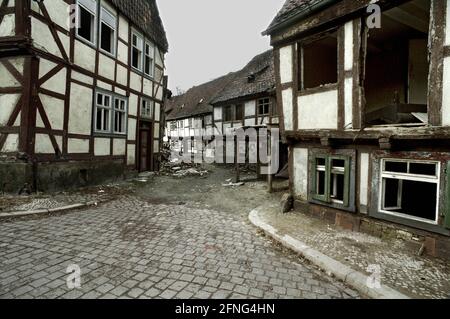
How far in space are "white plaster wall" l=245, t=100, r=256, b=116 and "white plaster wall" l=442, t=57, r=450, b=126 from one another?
1471cm

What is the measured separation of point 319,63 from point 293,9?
1937 mm

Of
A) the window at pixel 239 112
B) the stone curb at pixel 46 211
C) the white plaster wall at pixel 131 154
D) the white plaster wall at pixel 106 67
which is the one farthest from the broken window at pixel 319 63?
the window at pixel 239 112

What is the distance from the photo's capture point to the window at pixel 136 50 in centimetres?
1208

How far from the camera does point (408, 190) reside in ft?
22.2

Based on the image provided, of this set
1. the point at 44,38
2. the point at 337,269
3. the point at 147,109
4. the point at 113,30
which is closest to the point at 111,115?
the point at 147,109

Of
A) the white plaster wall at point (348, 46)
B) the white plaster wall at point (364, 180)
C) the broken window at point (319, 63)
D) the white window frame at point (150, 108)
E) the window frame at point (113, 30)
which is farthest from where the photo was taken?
the white window frame at point (150, 108)

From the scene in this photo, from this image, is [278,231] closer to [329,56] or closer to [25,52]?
[329,56]

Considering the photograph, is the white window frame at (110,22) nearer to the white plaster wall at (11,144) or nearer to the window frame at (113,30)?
the window frame at (113,30)

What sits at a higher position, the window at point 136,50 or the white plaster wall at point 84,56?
the window at point 136,50

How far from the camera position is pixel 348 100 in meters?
5.58

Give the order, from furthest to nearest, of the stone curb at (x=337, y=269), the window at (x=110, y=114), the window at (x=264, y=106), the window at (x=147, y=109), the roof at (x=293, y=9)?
the window at (x=264, y=106) → the window at (x=147, y=109) → the window at (x=110, y=114) → the roof at (x=293, y=9) → the stone curb at (x=337, y=269)

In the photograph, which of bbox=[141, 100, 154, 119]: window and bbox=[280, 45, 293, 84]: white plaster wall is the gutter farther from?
bbox=[141, 100, 154, 119]: window

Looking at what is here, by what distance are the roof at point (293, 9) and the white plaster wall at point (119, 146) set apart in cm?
757
